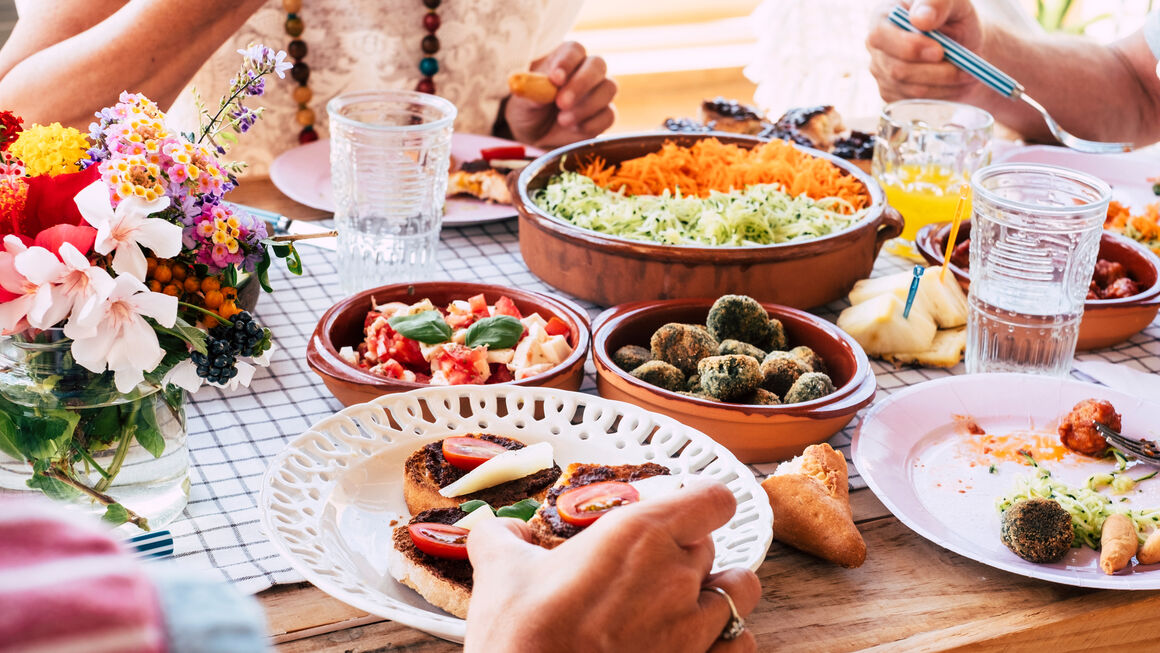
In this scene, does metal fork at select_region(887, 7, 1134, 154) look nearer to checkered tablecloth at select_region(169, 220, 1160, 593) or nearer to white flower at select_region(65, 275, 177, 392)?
checkered tablecloth at select_region(169, 220, 1160, 593)

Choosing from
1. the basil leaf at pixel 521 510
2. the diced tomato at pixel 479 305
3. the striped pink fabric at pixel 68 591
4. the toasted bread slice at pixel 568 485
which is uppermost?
the striped pink fabric at pixel 68 591

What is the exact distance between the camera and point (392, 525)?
1.16m

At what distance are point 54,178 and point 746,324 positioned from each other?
92 centimetres

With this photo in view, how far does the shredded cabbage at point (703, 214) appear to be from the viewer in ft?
5.99

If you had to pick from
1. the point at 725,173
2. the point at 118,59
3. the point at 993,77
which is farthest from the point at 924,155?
the point at 118,59

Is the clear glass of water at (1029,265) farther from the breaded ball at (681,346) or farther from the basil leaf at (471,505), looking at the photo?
Result: the basil leaf at (471,505)

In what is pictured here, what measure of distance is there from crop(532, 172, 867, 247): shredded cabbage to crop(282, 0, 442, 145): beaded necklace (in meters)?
0.93

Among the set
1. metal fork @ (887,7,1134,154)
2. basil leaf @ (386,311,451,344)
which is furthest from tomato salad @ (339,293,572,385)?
metal fork @ (887,7,1134,154)

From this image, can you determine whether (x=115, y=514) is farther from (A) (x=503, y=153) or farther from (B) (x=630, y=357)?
(A) (x=503, y=153)

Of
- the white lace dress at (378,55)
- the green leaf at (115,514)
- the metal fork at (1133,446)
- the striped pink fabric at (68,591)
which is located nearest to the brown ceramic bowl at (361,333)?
the green leaf at (115,514)

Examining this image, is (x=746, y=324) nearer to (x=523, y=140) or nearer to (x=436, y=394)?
(x=436, y=394)

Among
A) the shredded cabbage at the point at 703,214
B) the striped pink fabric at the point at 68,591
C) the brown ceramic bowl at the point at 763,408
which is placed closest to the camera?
the striped pink fabric at the point at 68,591

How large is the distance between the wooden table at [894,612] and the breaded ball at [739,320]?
378mm

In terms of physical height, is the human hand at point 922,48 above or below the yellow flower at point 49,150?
below
